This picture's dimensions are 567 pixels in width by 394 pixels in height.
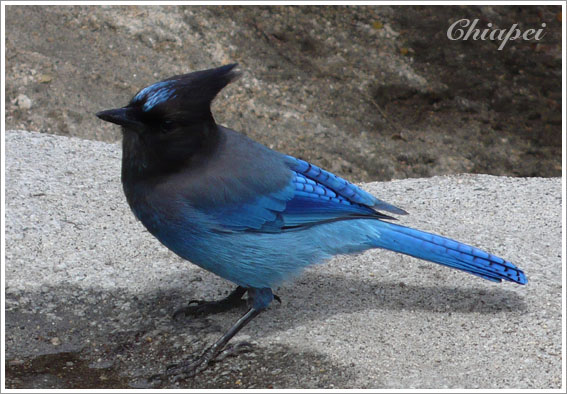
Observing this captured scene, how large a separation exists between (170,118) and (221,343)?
1011 millimetres

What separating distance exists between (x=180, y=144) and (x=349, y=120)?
376cm

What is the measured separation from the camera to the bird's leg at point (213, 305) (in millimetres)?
3947

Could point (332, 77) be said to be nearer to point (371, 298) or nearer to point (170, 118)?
point (371, 298)

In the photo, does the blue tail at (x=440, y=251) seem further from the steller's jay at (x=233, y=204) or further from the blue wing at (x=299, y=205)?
the blue wing at (x=299, y=205)

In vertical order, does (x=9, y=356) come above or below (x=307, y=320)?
below

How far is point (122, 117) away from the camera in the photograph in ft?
10.9

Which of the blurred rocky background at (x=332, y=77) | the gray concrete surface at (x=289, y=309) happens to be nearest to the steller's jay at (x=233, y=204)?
the gray concrete surface at (x=289, y=309)

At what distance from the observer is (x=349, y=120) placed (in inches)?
278

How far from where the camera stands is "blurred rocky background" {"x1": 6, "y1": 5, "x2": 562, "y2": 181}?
265 inches

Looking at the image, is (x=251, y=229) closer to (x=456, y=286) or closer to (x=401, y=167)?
(x=456, y=286)

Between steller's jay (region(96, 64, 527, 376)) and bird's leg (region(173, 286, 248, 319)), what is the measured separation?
0.34 meters

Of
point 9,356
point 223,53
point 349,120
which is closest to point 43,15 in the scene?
point 223,53

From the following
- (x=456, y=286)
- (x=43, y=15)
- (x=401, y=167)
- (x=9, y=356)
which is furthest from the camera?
(x=43, y=15)

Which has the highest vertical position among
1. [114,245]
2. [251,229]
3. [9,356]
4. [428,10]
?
[428,10]
